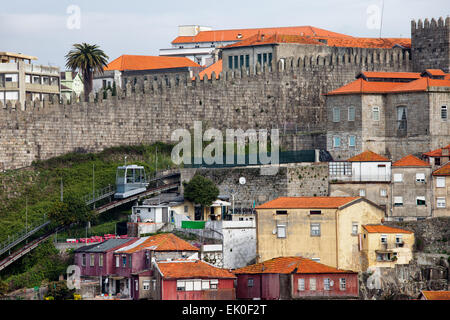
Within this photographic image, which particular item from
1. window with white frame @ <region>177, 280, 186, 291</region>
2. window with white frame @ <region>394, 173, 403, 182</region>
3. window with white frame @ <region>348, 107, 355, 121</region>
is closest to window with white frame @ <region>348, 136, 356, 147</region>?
window with white frame @ <region>348, 107, 355, 121</region>

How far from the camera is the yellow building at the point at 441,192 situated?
250 ft

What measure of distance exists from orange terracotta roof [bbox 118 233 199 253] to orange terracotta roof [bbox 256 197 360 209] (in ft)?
14.6

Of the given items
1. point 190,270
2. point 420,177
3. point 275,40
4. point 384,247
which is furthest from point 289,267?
point 275,40

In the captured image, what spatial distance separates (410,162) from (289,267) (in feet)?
47.1

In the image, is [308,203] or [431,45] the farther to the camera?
[431,45]

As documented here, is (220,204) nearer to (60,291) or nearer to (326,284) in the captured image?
(60,291)

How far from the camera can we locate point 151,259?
68.9 meters

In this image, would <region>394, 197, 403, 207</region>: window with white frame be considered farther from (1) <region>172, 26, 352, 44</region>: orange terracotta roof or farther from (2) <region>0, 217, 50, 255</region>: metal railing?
(1) <region>172, 26, 352, 44</region>: orange terracotta roof

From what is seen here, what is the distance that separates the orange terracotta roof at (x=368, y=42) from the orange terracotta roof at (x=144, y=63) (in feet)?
53.7

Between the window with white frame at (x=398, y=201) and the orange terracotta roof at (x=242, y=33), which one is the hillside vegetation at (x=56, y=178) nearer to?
the window with white frame at (x=398, y=201)

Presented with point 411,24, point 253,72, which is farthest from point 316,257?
point 411,24

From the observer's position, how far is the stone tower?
312ft

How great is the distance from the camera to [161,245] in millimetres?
70500

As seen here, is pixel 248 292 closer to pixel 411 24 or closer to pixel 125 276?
pixel 125 276
